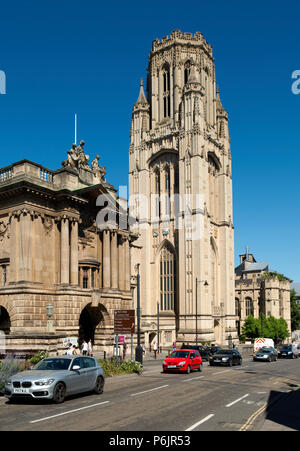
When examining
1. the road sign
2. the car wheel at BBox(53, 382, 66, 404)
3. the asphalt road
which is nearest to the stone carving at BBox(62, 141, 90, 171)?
the road sign

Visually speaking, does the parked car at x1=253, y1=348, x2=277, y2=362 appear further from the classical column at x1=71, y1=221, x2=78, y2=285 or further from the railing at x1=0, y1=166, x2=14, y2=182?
the railing at x1=0, y1=166, x2=14, y2=182

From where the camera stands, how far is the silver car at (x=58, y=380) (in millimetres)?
15258

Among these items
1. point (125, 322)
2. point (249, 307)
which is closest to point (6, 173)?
point (125, 322)

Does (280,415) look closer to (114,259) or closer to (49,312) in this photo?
(49,312)

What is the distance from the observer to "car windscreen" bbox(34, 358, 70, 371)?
55.0ft

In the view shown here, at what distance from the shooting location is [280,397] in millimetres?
18516

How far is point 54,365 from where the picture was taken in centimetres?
1697

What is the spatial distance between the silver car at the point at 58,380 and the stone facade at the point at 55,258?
1533 centimetres

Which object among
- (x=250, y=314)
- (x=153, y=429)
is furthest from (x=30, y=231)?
(x=250, y=314)

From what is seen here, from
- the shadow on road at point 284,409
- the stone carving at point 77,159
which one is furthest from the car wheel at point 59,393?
the stone carving at point 77,159

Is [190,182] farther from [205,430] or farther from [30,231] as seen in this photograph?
[205,430]

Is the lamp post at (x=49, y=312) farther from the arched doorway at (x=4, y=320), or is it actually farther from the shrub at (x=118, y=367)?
the shrub at (x=118, y=367)

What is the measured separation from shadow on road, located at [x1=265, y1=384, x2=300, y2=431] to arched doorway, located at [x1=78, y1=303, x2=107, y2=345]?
869 inches

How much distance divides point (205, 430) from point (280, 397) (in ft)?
26.7
